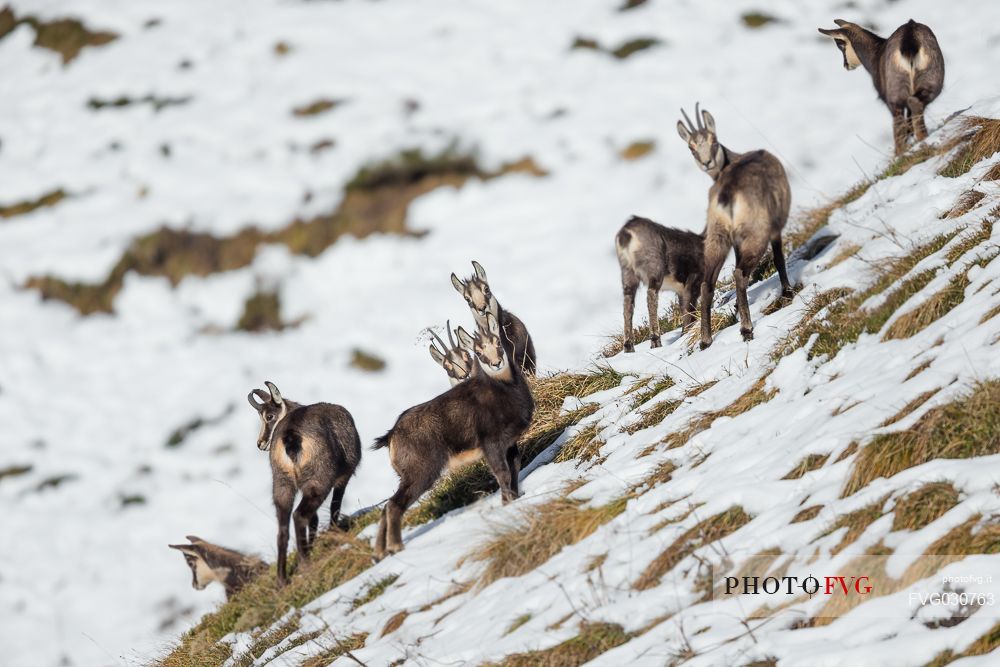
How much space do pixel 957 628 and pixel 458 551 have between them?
405 centimetres

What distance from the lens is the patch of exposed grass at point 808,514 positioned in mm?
5352

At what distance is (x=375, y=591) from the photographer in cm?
805

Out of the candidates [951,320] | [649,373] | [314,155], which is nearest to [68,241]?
[314,155]

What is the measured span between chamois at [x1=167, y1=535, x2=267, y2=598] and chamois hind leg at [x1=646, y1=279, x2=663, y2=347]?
4.85 m

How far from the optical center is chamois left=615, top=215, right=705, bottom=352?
36.6ft

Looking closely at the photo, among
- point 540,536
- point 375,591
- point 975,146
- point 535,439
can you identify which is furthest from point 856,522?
point 975,146

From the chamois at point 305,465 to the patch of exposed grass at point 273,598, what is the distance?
0.25 m

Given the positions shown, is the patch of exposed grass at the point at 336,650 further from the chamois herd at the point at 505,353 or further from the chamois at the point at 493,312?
the chamois at the point at 493,312

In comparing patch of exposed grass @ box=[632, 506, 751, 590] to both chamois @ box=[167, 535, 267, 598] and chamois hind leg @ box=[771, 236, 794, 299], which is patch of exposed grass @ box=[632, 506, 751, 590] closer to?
chamois hind leg @ box=[771, 236, 794, 299]

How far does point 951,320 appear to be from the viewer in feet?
20.6

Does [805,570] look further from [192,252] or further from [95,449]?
[192,252]

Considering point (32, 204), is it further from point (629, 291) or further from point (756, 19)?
point (629, 291)

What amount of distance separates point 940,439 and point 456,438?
4.22 meters

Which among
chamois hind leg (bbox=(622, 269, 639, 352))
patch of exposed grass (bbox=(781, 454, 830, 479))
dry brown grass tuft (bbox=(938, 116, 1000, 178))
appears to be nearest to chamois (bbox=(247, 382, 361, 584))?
chamois hind leg (bbox=(622, 269, 639, 352))
